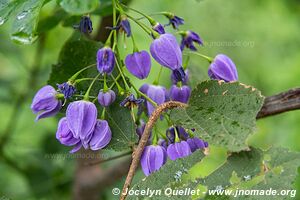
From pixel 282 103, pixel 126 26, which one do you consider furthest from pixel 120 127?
pixel 282 103

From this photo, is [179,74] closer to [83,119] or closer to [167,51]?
[167,51]

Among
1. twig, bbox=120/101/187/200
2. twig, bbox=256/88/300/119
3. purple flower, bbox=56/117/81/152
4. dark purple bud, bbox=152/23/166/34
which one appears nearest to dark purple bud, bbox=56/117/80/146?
purple flower, bbox=56/117/81/152

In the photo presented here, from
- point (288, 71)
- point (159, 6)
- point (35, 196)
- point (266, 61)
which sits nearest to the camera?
point (35, 196)

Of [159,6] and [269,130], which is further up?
[159,6]

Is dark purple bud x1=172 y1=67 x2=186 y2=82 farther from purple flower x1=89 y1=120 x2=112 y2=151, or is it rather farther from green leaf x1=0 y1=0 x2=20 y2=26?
green leaf x1=0 y1=0 x2=20 y2=26

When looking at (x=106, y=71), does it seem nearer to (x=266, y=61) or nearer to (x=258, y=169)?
(x=258, y=169)

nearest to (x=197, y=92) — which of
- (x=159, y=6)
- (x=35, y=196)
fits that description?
(x=35, y=196)
